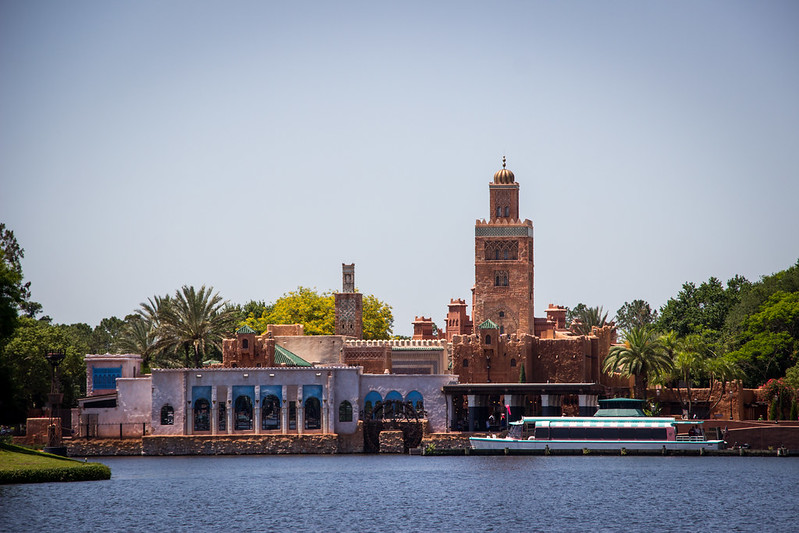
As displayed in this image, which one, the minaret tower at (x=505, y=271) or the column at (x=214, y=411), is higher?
the minaret tower at (x=505, y=271)

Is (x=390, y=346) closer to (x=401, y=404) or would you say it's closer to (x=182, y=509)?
(x=401, y=404)

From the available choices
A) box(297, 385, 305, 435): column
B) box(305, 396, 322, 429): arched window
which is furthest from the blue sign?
box(297, 385, 305, 435): column

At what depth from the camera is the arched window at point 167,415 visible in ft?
291

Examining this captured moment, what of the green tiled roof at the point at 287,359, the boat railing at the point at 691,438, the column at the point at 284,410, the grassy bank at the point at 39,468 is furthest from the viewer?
the green tiled roof at the point at 287,359

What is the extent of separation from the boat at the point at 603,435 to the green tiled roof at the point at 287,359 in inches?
589

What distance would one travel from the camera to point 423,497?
197 ft

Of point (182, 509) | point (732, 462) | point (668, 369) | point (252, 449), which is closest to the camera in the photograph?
point (182, 509)

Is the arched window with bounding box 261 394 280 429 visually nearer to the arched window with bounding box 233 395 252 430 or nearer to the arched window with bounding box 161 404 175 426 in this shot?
the arched window with bounding box 233 395 252 430

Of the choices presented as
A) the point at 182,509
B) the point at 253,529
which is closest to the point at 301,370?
the point at 182,509

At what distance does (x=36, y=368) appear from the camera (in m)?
99.1

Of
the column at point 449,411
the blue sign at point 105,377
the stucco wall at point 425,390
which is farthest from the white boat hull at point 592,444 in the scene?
the blue sign at point 105,377

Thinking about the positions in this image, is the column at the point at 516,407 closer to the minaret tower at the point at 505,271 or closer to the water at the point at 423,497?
the water at the point at 423,497

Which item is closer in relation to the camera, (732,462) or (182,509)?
(182,509)

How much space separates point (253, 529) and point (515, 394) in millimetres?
43728
